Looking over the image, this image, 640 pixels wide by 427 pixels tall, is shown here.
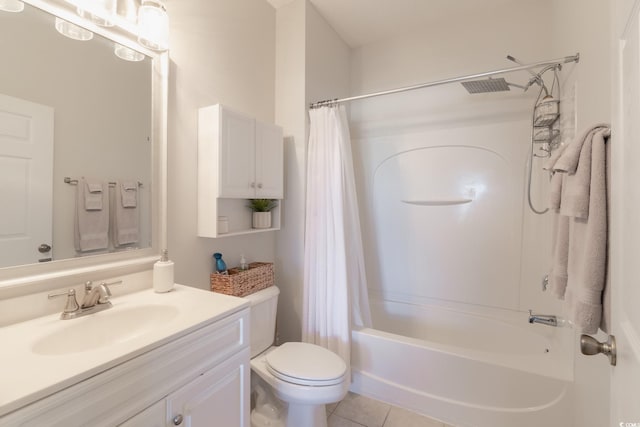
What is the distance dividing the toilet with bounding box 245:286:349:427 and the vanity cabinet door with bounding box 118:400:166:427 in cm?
64

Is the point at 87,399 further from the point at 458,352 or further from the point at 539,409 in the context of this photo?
the point at 539,409

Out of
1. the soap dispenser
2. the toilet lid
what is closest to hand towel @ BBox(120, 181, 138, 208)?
the soap dispenser

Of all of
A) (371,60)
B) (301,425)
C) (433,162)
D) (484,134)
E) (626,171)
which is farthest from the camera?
(371,60)

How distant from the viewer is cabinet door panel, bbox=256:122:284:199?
5.84ft

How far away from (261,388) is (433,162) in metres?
2.12

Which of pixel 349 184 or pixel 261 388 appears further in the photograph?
pixel 349 184

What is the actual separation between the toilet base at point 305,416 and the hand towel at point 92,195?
1.33 meters

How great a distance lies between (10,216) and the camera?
94cm

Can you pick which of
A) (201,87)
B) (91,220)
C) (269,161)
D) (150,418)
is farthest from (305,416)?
(201,87)

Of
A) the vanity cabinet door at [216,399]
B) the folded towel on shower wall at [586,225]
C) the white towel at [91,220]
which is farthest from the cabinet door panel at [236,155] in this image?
the folded towel on shower wall at [586,225]

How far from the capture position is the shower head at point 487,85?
187 cm

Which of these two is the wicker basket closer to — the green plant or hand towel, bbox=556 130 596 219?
the green plant

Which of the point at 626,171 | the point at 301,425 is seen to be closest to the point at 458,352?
the point at 301,425

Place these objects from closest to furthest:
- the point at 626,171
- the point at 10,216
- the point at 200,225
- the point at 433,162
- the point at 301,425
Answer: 1. the point at 626,171
2. the point at 10,216
3. the point at 301,425
4. the point at 200,225
5. the point at 433,162
